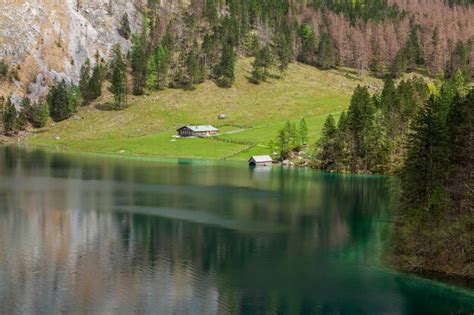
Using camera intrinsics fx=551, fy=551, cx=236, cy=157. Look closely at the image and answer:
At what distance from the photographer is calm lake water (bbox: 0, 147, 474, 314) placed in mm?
46594

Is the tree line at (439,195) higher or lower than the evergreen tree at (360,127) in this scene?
lower

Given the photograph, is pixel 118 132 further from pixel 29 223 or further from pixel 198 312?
pixel 198 312

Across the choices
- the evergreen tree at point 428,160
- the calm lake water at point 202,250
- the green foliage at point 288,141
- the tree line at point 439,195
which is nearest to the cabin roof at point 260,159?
the green foliage at point 288,141

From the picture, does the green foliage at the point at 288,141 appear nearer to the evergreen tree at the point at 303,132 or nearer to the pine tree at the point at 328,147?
the evergreen tree at the point at 303,132

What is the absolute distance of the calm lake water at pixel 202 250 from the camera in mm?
46594

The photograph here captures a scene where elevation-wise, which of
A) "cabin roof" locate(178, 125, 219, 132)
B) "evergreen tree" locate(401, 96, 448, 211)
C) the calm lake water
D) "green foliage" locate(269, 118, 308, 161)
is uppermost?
"cabin roof" locate(178, 125, 219, 132)

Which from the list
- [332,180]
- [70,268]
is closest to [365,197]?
[332,180]

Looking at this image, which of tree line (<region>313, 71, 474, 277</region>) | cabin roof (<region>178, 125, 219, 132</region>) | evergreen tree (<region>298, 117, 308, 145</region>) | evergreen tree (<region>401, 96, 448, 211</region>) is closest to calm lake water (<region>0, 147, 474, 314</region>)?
tree line (<region>313, 71, 474, 277</region>)

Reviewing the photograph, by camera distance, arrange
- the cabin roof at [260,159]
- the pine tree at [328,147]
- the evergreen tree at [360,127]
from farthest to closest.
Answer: the cabin roof at [260,159] → the pine tree at [328,147] → the evergreen tree at [360,127]

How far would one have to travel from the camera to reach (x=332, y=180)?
127750mm

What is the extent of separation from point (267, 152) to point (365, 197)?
68.2 meters

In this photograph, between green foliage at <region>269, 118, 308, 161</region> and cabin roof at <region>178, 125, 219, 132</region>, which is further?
cabin roof at <region>178, 125, 219, 132</region>

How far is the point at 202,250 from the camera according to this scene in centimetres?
6306

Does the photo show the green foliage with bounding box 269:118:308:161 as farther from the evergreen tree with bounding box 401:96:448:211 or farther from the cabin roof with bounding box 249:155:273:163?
the evergreen tree with bounding box 401:96:448:211
